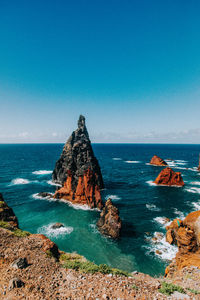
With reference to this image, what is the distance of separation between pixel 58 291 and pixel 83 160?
38732 mm

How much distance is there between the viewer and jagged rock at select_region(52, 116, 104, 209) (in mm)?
42094

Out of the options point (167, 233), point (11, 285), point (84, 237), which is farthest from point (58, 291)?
point (167, 233)

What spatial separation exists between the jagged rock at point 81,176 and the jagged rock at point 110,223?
29.9 ft

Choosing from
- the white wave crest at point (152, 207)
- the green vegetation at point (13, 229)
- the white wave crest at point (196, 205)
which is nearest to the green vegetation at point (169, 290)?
the green vegetation at point (13, 229)

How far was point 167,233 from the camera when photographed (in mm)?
27859

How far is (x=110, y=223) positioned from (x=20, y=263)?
20597 millimetres

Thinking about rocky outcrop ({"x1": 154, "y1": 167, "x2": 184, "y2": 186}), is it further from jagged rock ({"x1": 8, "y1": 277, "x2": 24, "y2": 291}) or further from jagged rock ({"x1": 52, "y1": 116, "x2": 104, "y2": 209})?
jagged rock ({"x1": 8, "y1": 277, "x2": 24, "y2": 291})

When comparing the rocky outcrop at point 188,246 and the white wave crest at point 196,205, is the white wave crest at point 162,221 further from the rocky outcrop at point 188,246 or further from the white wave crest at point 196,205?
the rocky outcrop at point 188,246

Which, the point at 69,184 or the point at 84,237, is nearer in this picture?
the point at 84,237

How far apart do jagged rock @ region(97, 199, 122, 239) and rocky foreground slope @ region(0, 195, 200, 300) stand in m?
15.5

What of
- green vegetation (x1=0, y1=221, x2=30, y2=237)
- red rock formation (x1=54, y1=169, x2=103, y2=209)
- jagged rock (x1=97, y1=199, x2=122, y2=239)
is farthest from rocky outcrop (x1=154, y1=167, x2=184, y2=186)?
green vegetation (x1=0, y1=221, x2=30, y2=237)

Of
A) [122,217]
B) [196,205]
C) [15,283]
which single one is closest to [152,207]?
[122,217]

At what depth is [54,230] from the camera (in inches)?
1203

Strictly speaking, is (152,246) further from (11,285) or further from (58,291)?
(11,285)
